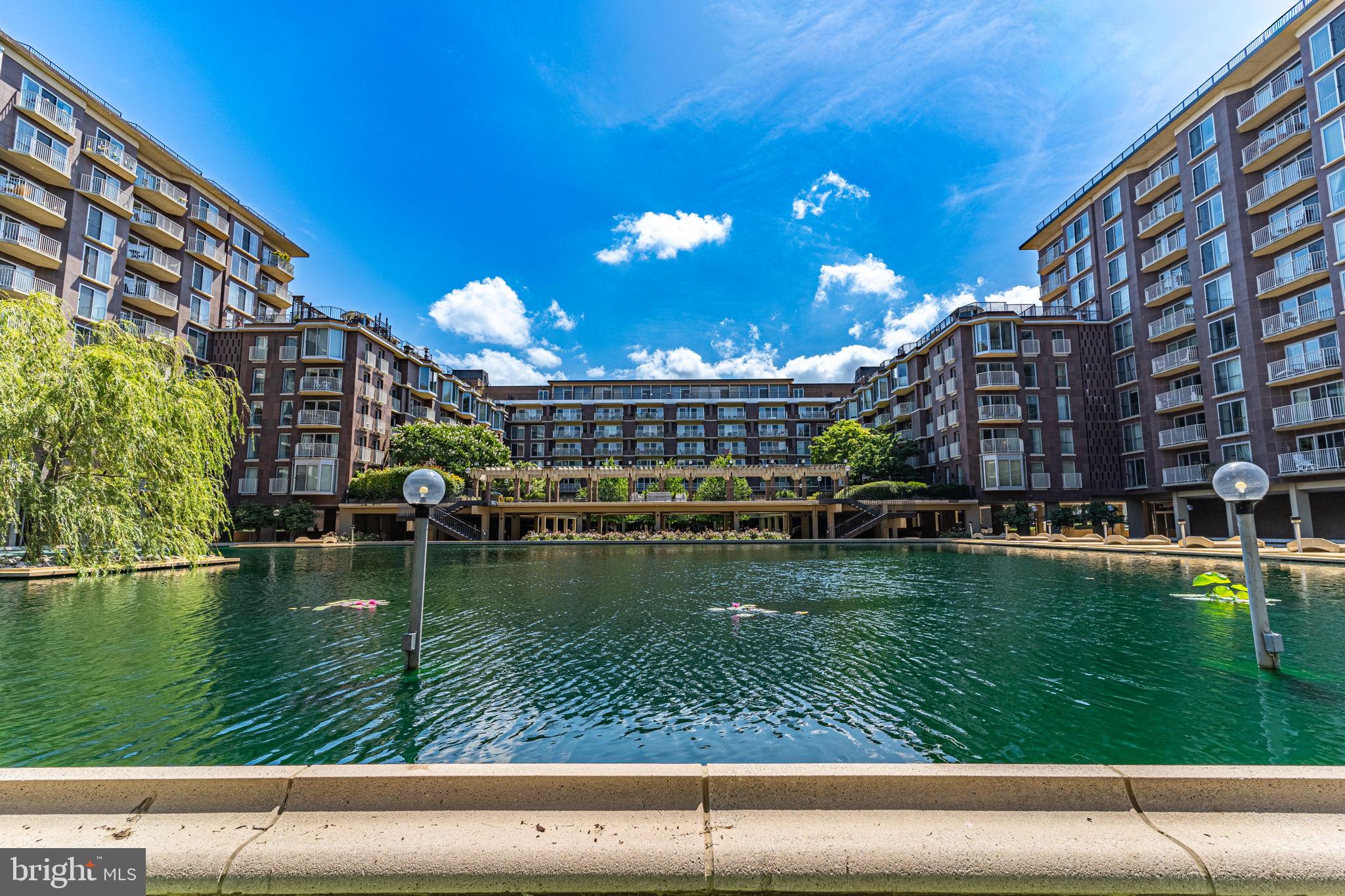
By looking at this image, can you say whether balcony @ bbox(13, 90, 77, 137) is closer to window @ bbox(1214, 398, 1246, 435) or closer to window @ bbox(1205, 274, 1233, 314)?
window @ bbox(1205, 274, 1233, 314)

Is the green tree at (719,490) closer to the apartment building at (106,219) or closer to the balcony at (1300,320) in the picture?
the balcony at (1300,320)

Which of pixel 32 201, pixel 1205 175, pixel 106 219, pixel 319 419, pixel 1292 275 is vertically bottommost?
pixel 319 419

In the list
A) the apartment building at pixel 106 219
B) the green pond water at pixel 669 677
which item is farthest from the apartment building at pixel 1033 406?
the apartment building at pixel 106 219

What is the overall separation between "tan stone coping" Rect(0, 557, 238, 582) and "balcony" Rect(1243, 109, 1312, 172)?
1826 inches

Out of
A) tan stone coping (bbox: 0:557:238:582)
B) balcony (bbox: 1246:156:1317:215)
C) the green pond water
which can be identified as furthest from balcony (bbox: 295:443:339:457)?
balcony (bbox: 1246:156:1317:215)

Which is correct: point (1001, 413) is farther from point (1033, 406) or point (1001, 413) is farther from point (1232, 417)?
point (1232, 417)

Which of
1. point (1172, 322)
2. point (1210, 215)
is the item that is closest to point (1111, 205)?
point (1210, 215)

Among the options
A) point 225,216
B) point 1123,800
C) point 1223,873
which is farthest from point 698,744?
point 225,216

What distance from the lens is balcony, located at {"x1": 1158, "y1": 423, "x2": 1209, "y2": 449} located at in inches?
1419

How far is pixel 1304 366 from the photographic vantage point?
29531 millimetres

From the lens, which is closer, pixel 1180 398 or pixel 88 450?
pixel 88 450

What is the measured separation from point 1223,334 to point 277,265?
65050mm

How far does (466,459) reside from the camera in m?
49.9

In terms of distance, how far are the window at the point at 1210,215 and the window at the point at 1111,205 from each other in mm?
7546
